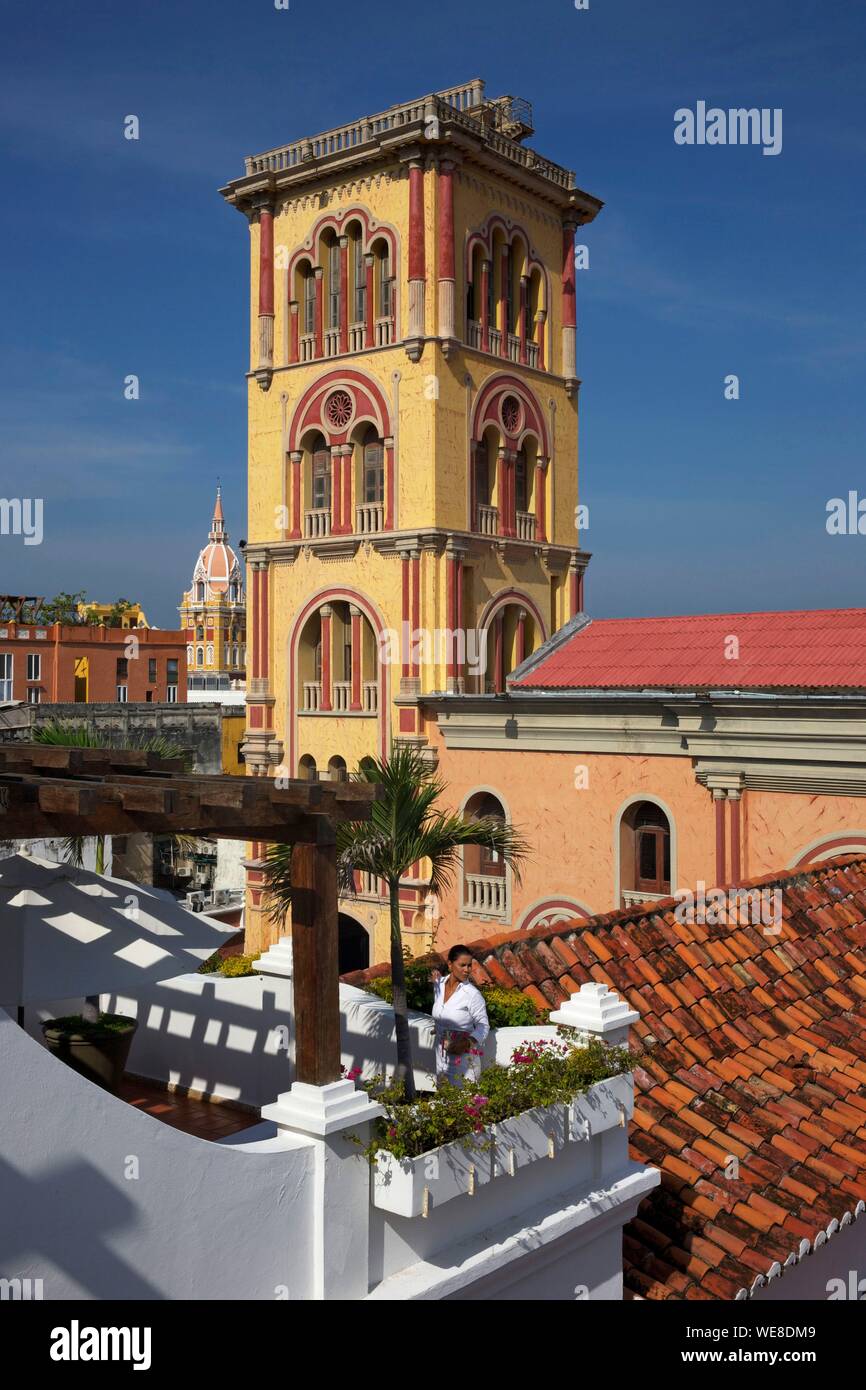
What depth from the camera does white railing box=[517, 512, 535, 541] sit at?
2978cm

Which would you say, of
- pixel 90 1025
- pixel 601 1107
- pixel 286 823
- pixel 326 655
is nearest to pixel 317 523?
pixel 326 655

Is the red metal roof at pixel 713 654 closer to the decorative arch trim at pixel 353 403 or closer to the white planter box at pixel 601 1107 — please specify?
the decorative arch trim at pixel 353 403

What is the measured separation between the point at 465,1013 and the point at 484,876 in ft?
58.4

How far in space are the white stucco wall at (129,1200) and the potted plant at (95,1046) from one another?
10.4 ft

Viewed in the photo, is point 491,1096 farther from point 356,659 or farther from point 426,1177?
point 356,659

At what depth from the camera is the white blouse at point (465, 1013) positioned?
7113 millimetres

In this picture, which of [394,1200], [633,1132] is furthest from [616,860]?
[394,1200]

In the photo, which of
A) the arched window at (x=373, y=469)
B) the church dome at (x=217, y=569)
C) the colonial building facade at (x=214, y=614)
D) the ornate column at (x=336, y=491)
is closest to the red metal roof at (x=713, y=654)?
the arched window at (x=373, y=469)

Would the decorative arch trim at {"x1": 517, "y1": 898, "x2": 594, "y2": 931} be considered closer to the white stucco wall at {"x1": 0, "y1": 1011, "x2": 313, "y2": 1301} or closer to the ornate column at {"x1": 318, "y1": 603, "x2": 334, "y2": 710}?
the ornate column at {"x1": 318, "y1": 603, "x2": 334, "y2": 710}

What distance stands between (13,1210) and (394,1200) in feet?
6.00

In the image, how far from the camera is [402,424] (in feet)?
89.7

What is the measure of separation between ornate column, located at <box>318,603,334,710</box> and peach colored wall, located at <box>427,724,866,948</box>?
3939 mm
